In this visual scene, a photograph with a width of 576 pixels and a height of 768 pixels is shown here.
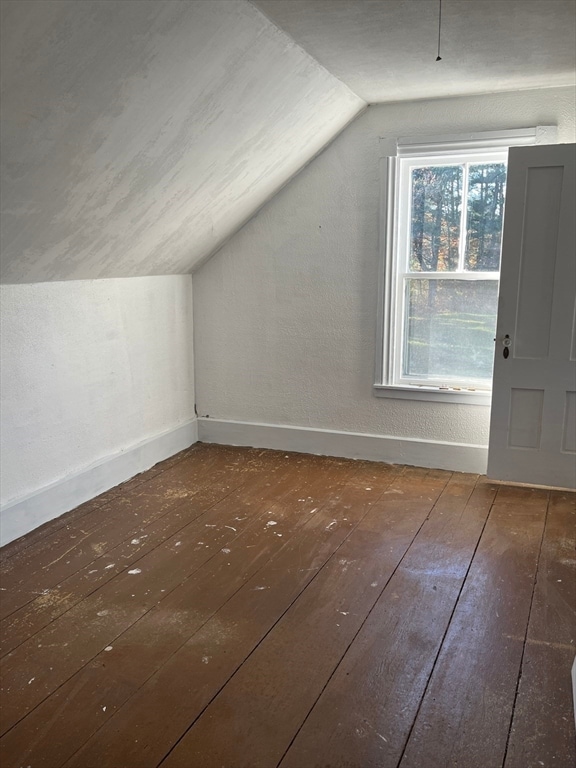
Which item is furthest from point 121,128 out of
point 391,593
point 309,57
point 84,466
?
point 391,593

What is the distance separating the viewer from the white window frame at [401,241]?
152 inches

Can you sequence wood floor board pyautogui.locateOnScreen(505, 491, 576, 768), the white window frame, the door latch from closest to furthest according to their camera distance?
wood floor board pyautogui.locateOnScreen(505, 491, 576, 768) < the door latch < the white window frame

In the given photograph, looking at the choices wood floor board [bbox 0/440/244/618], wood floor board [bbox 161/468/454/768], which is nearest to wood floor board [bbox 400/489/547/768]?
wood floor board [bbox 161/468/454/768]

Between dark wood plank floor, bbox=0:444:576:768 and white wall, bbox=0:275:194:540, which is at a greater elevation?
white wall, bbox=0:275:194:540

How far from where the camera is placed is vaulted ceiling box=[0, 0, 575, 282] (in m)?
2.17

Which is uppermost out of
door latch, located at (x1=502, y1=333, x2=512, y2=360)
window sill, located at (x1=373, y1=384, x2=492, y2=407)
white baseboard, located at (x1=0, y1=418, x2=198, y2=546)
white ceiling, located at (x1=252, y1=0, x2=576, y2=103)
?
white ceiling, located at (x1=252, y1=0, x2=576, y2=103)

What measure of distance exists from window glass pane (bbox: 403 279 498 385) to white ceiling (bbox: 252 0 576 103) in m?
1.19

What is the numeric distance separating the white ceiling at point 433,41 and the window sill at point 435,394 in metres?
1.83

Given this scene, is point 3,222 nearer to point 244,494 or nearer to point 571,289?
point 244,494

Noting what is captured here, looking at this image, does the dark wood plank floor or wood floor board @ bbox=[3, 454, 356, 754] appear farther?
wood floor board @ bbox=[3, 454, 356, 754]

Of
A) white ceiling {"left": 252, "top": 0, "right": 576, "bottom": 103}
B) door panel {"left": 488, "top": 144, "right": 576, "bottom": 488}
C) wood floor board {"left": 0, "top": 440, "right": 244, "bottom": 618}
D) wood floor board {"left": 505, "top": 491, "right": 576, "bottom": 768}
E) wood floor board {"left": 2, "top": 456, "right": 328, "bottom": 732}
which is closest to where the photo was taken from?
wood floor board {"left": 505, "top": 491, "right": 576, "bottom": 768}

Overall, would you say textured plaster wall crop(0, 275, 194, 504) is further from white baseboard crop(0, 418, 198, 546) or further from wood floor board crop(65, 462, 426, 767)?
wood floor board crop(65, 462, 426, 767)

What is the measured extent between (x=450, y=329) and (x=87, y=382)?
7.61ft

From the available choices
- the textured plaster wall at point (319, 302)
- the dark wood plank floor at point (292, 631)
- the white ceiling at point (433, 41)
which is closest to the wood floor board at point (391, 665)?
the dark wood plank floor at point (292, 631)
